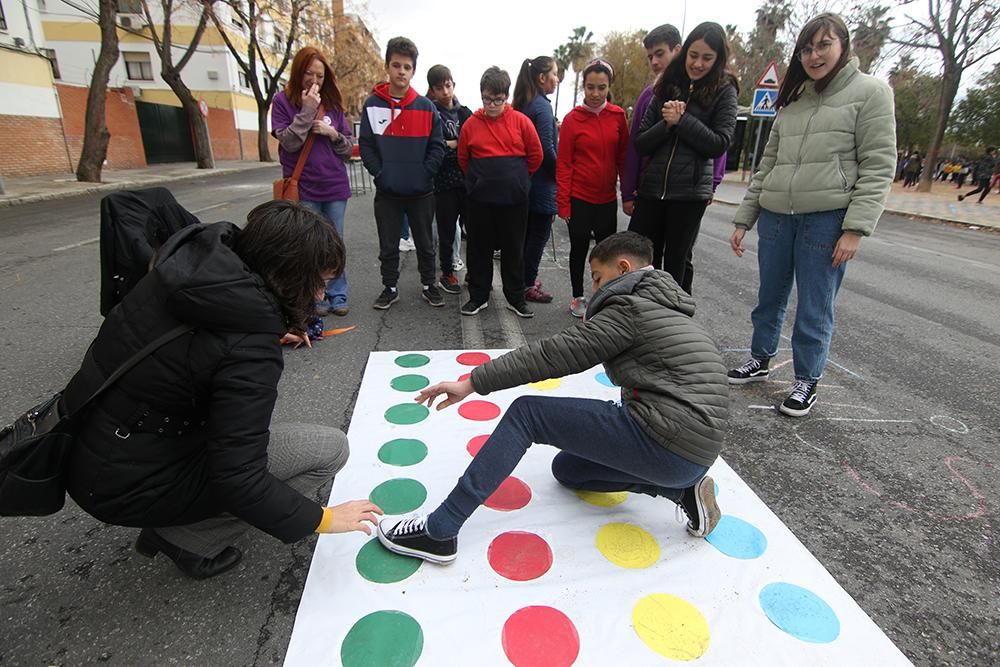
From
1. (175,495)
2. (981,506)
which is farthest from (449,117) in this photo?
(981,506)

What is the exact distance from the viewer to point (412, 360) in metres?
3.37

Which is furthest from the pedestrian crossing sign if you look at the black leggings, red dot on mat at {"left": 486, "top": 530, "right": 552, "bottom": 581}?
red dot on mat at {"left": 486, "top": 530, "right": 552, "bottom": 581}

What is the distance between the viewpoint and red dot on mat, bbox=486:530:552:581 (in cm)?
176

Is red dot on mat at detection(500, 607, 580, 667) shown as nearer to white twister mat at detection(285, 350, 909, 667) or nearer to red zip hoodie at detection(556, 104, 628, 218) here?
white twister mat at detection(285, 350, 909, 667)

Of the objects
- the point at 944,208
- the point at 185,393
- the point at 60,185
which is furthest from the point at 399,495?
the point at 944,208

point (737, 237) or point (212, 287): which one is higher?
point (212, 287)

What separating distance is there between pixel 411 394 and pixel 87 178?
14834 millimetres

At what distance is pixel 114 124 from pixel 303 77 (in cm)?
2113

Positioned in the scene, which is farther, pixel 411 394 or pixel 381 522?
pixel 411 394

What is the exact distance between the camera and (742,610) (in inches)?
64.7

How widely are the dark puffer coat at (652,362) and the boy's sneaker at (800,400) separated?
1.34 m

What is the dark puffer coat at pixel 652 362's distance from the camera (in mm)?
1683

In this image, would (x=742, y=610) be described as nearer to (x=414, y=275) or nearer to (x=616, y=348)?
(x=616, y=348)

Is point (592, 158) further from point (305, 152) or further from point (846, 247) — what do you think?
point (305, 152)
